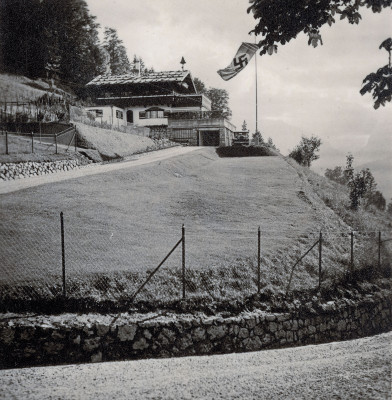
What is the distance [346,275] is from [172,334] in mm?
7308

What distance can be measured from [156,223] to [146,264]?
3998mm

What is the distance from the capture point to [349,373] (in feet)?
24.3

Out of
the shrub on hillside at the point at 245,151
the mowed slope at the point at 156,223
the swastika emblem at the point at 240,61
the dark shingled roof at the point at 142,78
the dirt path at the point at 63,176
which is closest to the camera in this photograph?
the swastika emblem at the point at 240,61

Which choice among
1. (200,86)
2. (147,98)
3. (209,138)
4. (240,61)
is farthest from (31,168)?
(200,86)

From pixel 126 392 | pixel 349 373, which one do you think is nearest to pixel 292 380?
pixel 349 373

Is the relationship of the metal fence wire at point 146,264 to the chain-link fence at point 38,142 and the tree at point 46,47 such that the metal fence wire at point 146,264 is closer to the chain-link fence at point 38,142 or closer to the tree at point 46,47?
the chain-link fence at point 38,142

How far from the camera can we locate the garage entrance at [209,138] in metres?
44.6

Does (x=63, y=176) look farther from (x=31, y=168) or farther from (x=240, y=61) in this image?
(x=240, y=61)

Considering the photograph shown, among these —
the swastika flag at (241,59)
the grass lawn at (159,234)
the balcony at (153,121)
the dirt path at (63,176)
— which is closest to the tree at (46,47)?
the balcony at (153,121)

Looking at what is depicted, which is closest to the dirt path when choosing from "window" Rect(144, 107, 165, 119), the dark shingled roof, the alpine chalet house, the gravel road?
the gravel road

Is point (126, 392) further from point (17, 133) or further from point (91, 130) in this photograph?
point (91, 130)

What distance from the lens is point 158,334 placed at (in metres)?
9.96

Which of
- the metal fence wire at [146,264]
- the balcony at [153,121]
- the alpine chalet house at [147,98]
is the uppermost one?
the alpine chalet house at [147,98]

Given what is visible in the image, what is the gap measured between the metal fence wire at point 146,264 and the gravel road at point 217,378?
78.8 inches
